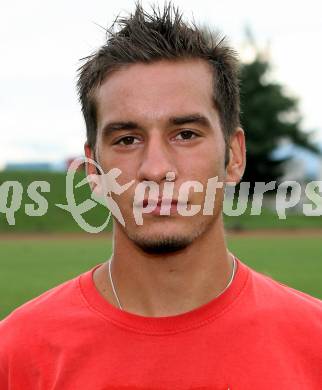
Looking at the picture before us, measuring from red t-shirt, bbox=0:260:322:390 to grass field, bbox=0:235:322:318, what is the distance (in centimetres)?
902

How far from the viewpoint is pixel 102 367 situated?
2.67 m

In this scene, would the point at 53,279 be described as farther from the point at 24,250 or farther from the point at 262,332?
the point at 262,332

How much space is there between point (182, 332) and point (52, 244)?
92.8 feet

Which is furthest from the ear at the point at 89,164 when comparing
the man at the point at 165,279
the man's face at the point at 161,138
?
the man's face at the point at 161,138

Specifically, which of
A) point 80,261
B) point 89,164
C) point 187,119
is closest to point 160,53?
point 187,119

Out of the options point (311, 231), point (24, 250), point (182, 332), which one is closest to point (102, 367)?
point (182, 332)

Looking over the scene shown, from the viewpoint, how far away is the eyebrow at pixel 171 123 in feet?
8.73

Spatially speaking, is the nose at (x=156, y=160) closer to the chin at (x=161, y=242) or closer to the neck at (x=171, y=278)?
the chin at (x=161, y=242)

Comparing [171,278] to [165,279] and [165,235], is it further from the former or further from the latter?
[165,235]

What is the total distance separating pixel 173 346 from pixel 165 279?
285 millimetres

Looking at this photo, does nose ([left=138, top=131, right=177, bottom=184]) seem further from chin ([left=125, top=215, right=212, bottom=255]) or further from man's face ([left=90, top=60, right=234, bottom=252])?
chin ([left=125, top=215, right=212, bottom=255])

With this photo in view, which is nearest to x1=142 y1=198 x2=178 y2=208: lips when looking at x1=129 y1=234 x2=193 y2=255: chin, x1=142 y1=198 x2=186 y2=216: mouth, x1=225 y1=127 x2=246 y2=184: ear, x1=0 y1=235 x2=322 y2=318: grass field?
x1=142 y1=198 x2=186 y2=216: mouth

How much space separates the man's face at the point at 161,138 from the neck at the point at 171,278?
136 millimetres

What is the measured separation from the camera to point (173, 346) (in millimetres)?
2678
